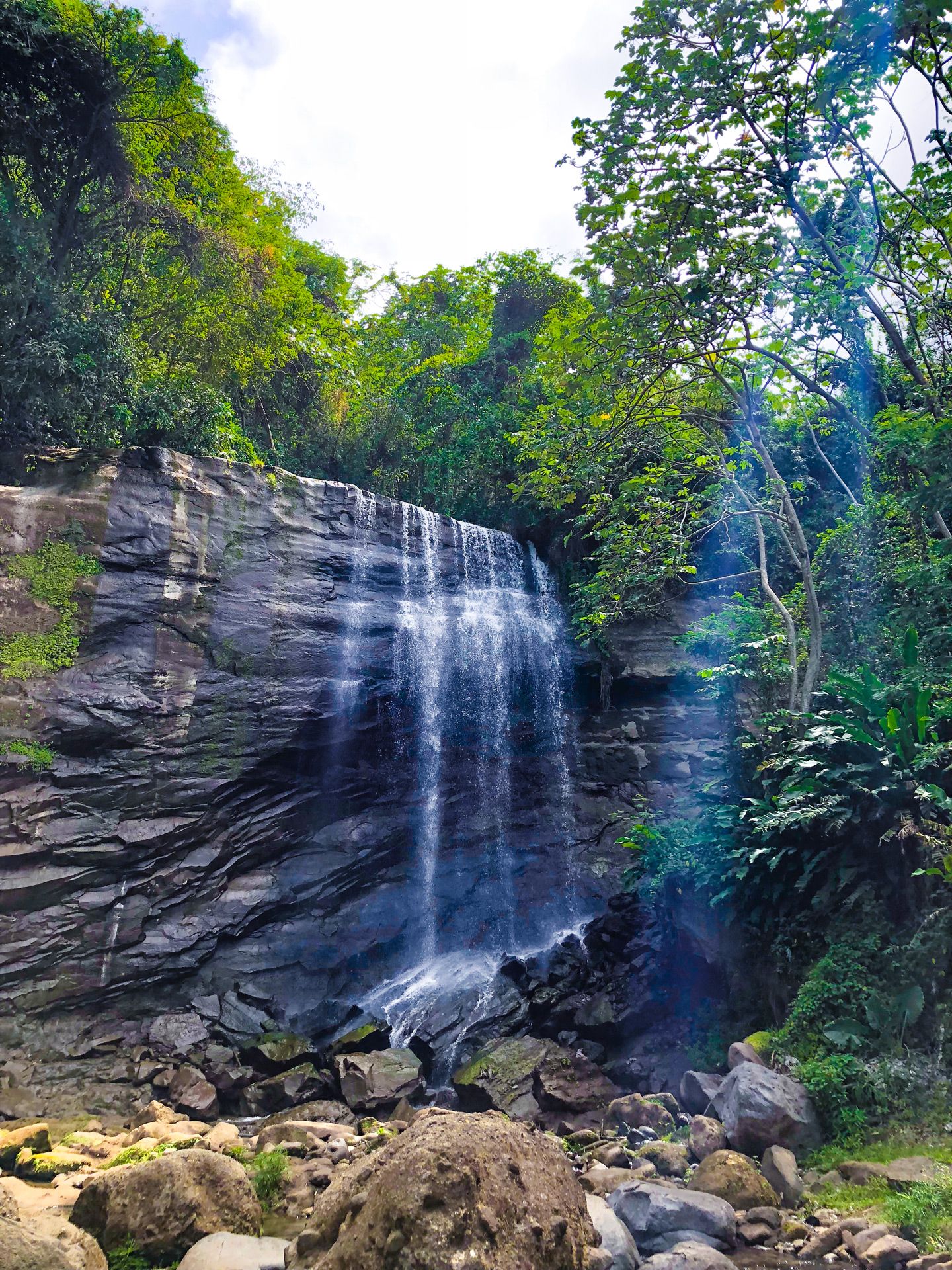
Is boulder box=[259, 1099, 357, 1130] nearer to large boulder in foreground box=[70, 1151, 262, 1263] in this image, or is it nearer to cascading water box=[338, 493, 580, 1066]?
large boulder in foreground box=[70, 1151, 262, 1263]

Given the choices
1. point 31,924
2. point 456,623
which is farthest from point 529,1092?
point 456,623

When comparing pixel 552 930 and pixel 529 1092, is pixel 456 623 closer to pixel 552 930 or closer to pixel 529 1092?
pixel 552 930

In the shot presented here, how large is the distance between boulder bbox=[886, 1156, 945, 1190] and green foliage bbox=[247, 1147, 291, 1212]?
423 centimetres

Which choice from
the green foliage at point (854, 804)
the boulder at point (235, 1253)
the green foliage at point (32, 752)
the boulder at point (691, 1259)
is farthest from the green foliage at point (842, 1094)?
the green foliage at point (32, 752)

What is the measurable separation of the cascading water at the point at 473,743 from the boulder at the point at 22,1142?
6.51 metres

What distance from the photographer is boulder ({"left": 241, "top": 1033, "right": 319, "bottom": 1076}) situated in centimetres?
904

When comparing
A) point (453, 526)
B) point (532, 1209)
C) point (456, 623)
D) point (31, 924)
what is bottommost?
point (31, 924)

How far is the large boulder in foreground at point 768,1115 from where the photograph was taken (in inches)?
203

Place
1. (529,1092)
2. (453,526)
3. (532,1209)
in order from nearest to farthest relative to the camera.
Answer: (532,1209) < (529,1092) < (453,526)

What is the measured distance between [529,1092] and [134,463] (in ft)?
34.3

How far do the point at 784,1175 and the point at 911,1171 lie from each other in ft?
Answer: 2.52

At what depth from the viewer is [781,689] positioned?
11.9 m

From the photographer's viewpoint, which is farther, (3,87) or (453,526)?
(453,526)

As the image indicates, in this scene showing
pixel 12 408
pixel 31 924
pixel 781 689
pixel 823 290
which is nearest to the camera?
pixel 823 290
